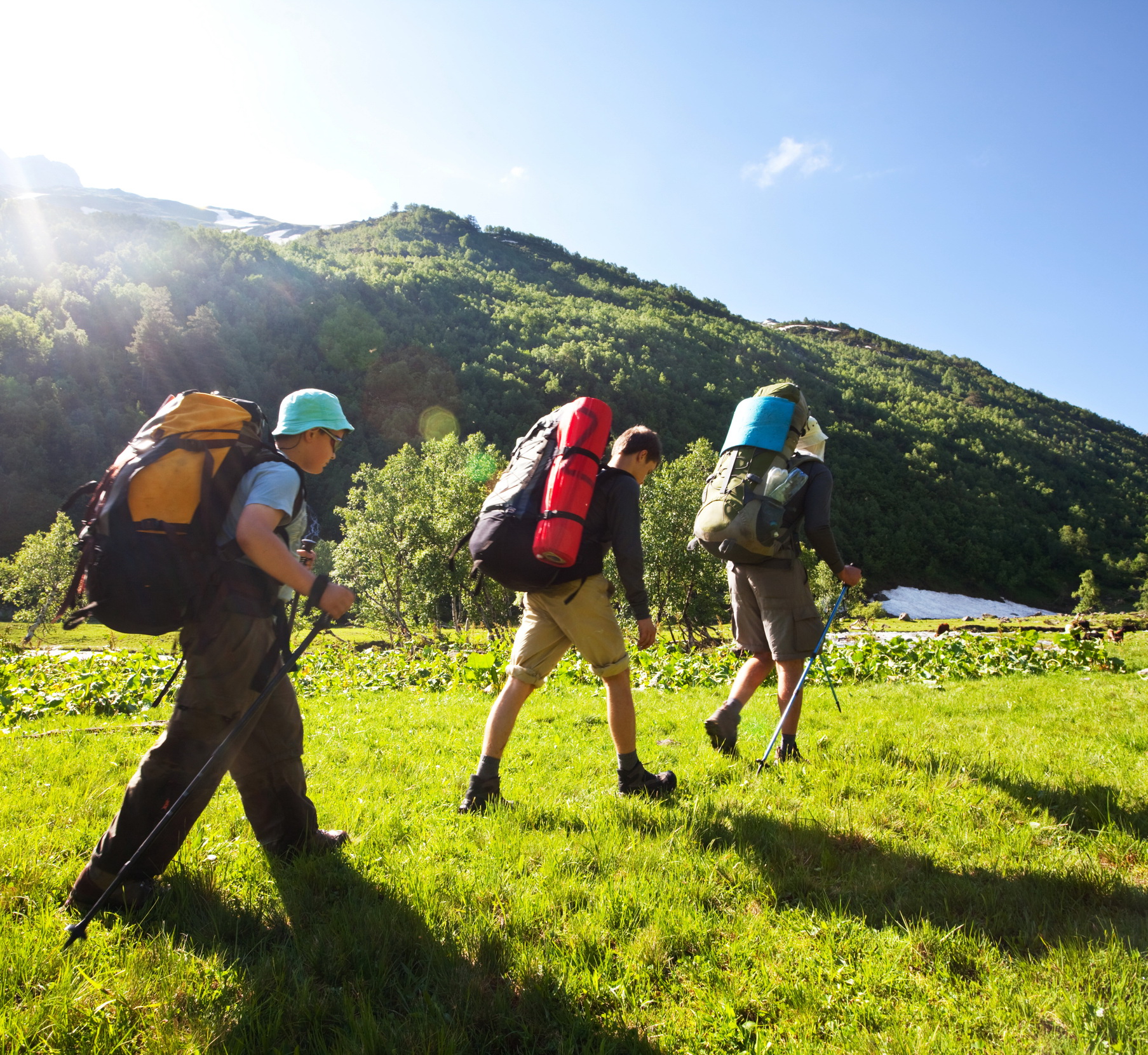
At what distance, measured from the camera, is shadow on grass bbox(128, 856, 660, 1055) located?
2023mm

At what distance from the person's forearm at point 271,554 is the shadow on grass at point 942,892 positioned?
8.25 feet

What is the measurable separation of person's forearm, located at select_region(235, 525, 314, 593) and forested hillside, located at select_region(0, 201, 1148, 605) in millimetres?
105158

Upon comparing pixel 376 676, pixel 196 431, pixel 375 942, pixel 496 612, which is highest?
pixel 196 431

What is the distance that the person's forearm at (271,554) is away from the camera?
8.92 ft

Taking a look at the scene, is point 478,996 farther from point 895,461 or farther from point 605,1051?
point 895,461

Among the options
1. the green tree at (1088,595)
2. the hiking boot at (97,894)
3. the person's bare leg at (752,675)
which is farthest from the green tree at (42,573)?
the green tree at (1088,595)

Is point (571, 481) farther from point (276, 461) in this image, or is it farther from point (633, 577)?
point (276, 461)

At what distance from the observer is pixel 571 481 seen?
3639 millimetres

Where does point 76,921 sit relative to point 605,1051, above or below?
below

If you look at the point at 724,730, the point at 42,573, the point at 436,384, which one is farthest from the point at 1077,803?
the point at 436,384

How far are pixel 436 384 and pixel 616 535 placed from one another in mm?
133079

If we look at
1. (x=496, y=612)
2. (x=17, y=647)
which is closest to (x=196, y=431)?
(x=17, y=647)

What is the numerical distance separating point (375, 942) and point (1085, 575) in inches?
5746

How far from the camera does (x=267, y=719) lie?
3125mm
